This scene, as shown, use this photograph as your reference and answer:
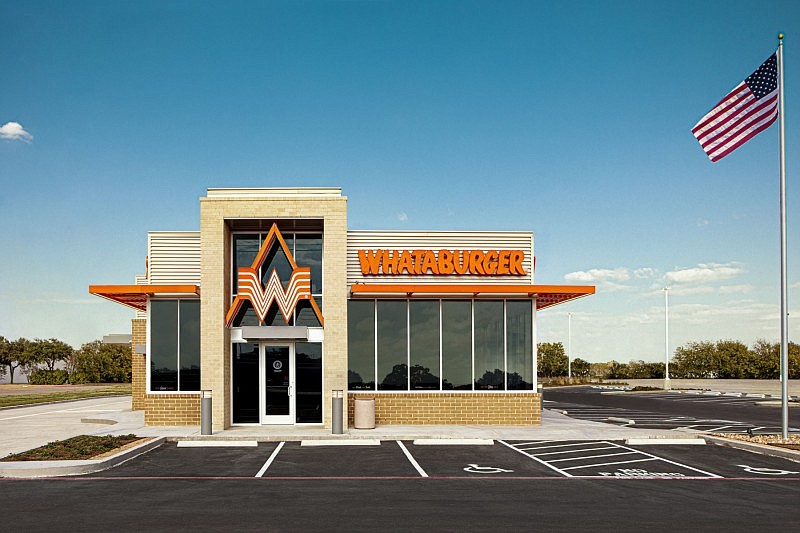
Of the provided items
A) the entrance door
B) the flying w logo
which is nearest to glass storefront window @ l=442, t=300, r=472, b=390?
the flying w logo

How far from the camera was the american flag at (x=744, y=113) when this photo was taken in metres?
19.9

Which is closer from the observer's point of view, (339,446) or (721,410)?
(339,446)

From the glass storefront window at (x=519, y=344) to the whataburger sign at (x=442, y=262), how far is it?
132cm

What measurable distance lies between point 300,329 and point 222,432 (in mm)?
3928

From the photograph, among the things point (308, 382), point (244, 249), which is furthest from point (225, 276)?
point (308, 382)


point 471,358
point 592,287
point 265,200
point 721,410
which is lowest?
point 721,410

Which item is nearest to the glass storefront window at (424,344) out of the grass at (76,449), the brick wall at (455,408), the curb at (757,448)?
the brick wall at (455,408)

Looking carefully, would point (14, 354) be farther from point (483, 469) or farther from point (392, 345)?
point (483, 469)

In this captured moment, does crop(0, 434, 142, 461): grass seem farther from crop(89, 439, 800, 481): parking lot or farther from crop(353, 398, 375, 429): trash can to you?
crop(353, 398, 375, 429): trash can

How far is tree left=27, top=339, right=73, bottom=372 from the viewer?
72562 mm

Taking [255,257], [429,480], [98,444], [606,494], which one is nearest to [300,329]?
[255,257]

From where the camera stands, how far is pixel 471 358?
2362 cm

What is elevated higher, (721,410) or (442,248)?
(442,248)

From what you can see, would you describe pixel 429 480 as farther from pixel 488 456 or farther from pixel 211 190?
pixel 211 190
